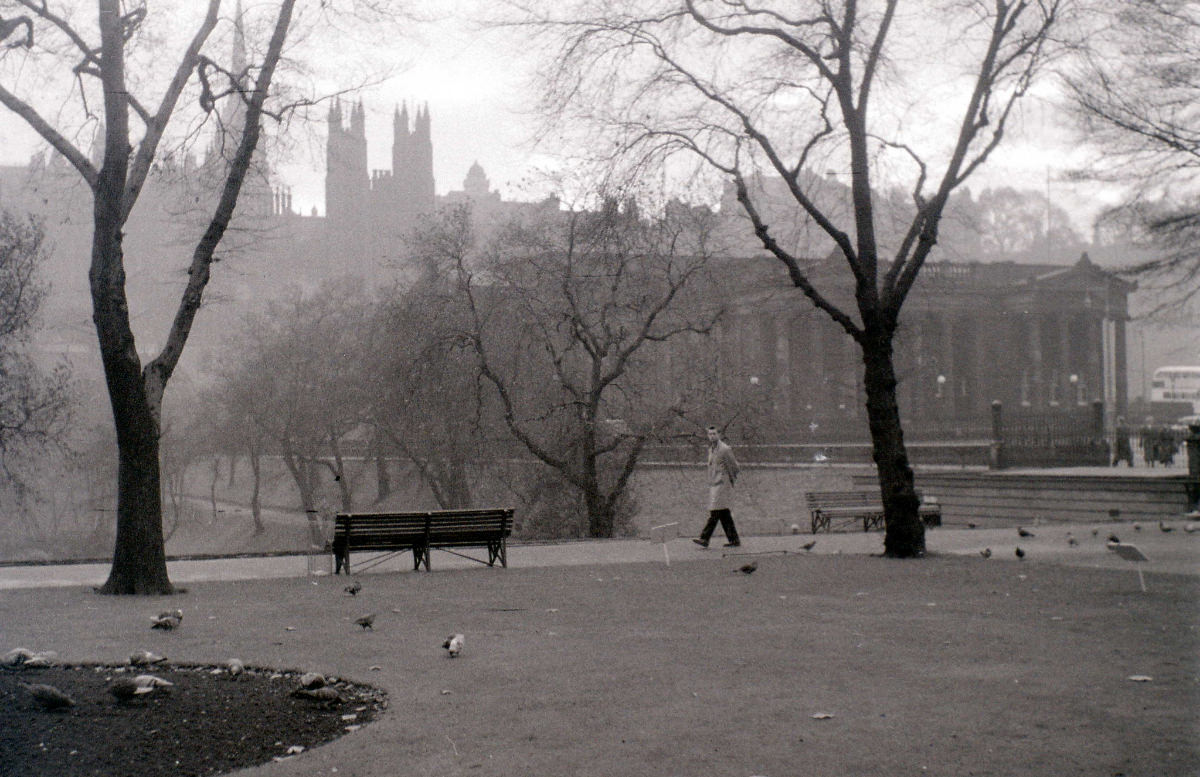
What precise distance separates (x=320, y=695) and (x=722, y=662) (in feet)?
9.45

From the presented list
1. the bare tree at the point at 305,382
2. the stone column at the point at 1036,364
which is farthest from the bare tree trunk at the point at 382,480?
the stone column at the point at 1036,364

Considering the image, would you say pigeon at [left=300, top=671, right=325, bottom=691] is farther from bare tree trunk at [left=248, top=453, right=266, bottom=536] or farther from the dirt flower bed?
bare tree trunk at [left=248, top=453, right=266, bottom=536]

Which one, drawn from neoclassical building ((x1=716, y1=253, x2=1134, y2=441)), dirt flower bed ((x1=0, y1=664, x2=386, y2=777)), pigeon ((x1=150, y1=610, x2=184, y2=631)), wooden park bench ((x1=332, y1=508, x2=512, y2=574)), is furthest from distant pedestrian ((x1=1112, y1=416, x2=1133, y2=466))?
dirt flower bed ((x1=0, y1=664, x2=386, y2=777))

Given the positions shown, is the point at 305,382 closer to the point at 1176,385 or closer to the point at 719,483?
the point at 719,483

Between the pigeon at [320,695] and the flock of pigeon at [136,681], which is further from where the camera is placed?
the pigeon at [320,695]

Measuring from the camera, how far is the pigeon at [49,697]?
6.43 m

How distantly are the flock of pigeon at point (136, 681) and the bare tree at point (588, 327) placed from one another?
21.0 meters

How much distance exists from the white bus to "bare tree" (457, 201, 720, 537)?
177 feet

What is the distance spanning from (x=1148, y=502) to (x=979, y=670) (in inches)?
861

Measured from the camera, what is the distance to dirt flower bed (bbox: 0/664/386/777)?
565 cm

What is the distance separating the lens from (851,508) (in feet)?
78.5

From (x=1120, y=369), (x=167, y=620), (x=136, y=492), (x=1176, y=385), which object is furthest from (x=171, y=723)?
(x=1176, y=385)

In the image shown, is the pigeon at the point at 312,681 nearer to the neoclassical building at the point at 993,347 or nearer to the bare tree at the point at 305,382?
the bare tree at the point at 305,382

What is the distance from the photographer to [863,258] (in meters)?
15.9
